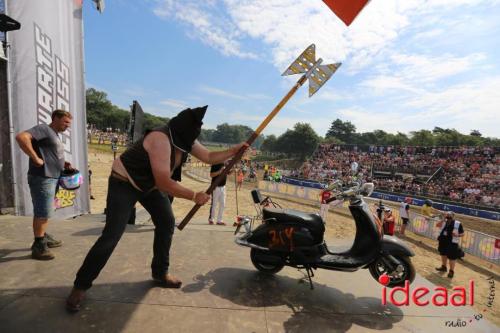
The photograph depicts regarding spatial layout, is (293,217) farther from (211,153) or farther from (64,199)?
(64,199)

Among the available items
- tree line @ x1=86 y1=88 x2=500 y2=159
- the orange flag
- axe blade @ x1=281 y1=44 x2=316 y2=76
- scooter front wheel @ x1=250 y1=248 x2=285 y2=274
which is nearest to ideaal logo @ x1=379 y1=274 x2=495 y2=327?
scooter front wheel @ x1=250 y1=248 x2=285 y2=274

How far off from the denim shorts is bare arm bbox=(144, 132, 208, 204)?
1735 millimetres

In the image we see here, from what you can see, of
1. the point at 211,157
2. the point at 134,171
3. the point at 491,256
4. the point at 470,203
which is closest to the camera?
the point at 134,171

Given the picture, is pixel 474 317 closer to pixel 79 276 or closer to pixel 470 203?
pixel 79 276

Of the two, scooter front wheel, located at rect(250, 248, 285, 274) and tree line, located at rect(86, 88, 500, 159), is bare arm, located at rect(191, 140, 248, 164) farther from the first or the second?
tree line, located at rect(86, 88, 500, 159)

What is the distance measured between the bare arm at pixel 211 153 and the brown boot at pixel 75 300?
1.60 metres

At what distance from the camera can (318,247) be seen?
3.46m

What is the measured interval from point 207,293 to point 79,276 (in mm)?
1184

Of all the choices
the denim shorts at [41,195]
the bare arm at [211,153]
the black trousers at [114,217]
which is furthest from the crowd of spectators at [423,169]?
the denim shorts at [41,195]

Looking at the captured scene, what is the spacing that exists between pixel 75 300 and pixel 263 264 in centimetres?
206

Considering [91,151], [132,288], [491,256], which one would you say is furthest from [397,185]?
[91,151]

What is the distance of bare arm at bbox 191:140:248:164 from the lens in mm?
3123

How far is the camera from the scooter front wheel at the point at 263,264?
367 centimetres

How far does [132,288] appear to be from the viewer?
2957 millimetres
